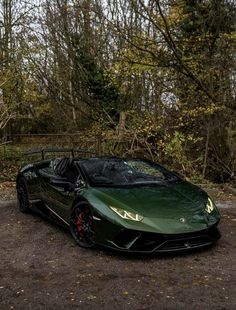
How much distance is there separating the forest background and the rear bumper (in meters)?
7.51

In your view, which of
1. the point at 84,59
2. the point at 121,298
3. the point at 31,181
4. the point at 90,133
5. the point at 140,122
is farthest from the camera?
the point at 84,59

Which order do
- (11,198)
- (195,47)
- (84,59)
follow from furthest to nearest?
(84,59)
(195,47)
(11,198)

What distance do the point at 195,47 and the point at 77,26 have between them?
9449 millimetres

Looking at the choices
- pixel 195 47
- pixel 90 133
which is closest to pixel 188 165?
pixel 195 47

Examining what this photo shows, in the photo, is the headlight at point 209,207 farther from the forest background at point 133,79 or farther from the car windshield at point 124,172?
the forest background at point 133,79

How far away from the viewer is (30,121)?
92.1ft

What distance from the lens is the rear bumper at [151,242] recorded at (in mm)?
5875

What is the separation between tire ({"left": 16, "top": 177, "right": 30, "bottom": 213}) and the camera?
29.1 ft

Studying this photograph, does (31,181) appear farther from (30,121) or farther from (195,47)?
(30,121)

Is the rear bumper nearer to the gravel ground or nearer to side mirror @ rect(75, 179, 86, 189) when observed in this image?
the gravel ground

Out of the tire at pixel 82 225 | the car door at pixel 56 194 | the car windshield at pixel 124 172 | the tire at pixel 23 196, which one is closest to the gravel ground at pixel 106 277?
the tire at pixel 82 225

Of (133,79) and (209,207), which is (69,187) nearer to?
(209,207)

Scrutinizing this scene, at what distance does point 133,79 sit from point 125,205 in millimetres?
13199

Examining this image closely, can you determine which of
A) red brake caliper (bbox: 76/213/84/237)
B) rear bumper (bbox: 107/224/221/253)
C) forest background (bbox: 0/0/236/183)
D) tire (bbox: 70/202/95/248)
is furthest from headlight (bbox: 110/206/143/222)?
forest background (bbox: 0/0/236/183)
